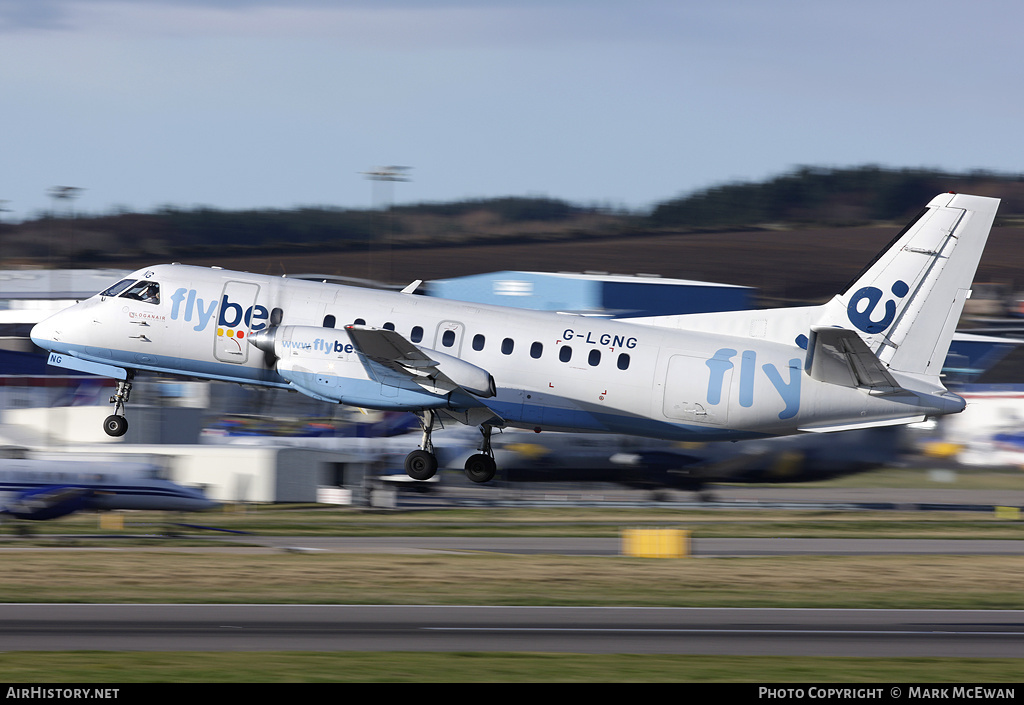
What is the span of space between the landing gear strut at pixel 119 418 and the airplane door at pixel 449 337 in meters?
8.42

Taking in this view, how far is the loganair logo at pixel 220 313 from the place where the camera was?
26469 mm

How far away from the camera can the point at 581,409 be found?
84.7 feet

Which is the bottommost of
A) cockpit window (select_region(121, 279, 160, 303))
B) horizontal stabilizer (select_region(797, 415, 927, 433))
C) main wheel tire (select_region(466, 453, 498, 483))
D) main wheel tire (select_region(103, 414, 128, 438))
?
main wheel tire (select_region(466, 453, 498, 483))

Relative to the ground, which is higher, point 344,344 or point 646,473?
point 344,344

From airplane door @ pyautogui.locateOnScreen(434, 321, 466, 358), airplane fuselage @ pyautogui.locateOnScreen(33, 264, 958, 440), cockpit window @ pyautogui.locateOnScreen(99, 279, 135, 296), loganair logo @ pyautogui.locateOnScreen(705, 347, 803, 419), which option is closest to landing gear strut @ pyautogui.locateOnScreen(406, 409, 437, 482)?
airplane fuselage @ pyautogui.locateOnScreen(33, 264, 958, 440)

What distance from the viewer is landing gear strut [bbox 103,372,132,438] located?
2747 cm

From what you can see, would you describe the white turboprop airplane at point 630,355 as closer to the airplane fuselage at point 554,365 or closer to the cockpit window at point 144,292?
the airplane fuselage at point 554,365

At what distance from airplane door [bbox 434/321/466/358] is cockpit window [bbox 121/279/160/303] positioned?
23.7ft

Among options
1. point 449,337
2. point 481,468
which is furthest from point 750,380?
point 449,337

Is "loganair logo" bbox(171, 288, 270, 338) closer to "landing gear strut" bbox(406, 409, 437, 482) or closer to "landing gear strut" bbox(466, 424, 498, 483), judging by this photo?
"landing gear strut" bbox(406, 409, 437, 482)

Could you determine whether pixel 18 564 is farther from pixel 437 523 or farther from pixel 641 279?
pixel 641 279

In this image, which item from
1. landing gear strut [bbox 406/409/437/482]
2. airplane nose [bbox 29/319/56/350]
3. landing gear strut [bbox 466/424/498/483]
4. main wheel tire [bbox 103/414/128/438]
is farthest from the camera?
airplane nose [bbox 29/319/56/350]

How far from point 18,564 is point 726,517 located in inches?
864

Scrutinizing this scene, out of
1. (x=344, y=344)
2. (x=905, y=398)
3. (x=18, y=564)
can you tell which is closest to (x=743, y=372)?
(x=905, y=398)
